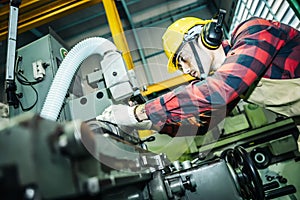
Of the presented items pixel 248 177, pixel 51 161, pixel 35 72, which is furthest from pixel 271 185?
pixel 51 161

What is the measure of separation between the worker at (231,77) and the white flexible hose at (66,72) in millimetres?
209

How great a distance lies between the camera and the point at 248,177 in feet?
3.73

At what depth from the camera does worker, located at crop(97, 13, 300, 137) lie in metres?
1.09

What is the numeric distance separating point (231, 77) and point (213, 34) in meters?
0.34

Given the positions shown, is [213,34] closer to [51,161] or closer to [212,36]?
[212,36]

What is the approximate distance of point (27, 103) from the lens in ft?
4.19

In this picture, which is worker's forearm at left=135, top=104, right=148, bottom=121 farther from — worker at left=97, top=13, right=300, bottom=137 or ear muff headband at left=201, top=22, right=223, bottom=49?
ear muff headband at left=201, top=22, right=223, bottom=49

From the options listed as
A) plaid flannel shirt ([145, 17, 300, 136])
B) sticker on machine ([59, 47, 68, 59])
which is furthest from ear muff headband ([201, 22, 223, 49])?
sticker on machine ([59, 47, 68, 59])

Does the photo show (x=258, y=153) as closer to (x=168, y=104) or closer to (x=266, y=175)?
(x=266, y=175)

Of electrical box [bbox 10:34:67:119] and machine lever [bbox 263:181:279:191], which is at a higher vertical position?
electrical box [bbox 10:34:67:119]

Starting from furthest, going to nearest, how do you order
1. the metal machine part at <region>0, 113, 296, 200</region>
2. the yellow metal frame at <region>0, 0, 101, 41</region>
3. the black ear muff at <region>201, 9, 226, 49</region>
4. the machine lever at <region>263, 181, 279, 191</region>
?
the yellow metal frame at <region>0, 0, 101, 41</region>, the machine lever at <region>263, 181, 279, 191</region>, the black ear muff at <region>201, 9, 226, 49</region>, the metal machine part at <region>0, 113, 296, 200</region>

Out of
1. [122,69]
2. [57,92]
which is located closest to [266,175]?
[122,69]

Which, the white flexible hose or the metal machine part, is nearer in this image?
the metal machine part

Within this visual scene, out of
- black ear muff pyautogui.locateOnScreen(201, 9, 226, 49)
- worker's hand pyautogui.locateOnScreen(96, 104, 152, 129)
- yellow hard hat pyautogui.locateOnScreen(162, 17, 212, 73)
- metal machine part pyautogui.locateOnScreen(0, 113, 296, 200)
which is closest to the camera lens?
metal machine part pyautogui.locateOnScreen(0, 113, 296, 200)
